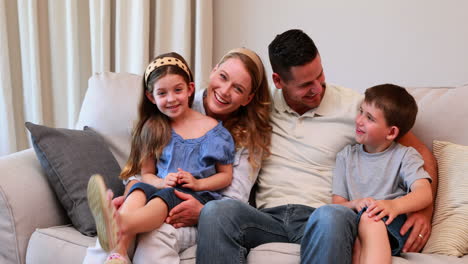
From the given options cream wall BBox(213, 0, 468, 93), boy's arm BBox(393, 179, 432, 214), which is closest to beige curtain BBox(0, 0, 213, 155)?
cream wall BBox(213, 0, 468, 93)

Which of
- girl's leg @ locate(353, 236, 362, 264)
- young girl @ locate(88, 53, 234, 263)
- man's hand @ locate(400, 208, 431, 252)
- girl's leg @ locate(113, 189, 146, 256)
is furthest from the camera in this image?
young girl @ locate(88, 53, 234, 263)

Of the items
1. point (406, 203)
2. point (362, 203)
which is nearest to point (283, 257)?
point (362, 203)

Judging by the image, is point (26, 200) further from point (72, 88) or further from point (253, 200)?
point (72, 88)

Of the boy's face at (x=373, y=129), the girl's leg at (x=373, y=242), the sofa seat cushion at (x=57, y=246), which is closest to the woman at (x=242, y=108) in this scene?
the sofa seat cushion at (x=57, y=246)

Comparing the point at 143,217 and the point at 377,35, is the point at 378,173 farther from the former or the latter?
the point at 377,35

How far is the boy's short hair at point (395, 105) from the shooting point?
1.60m

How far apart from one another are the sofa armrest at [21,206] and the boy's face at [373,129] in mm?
999

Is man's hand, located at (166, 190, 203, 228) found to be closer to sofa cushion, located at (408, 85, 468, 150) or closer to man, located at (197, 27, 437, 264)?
man, located at (197, 27, 437, 264)

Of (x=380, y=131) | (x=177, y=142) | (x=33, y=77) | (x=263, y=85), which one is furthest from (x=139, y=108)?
(x=33, y=77)

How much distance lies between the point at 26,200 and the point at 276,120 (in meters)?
0.85

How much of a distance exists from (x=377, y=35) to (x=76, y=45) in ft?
4.70

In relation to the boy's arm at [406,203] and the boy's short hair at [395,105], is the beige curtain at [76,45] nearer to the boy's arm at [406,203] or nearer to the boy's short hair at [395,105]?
the boy's short hair at [395,105]

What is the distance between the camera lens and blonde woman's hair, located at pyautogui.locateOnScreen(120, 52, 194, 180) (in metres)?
1.66

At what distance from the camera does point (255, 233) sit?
1.48 metres
